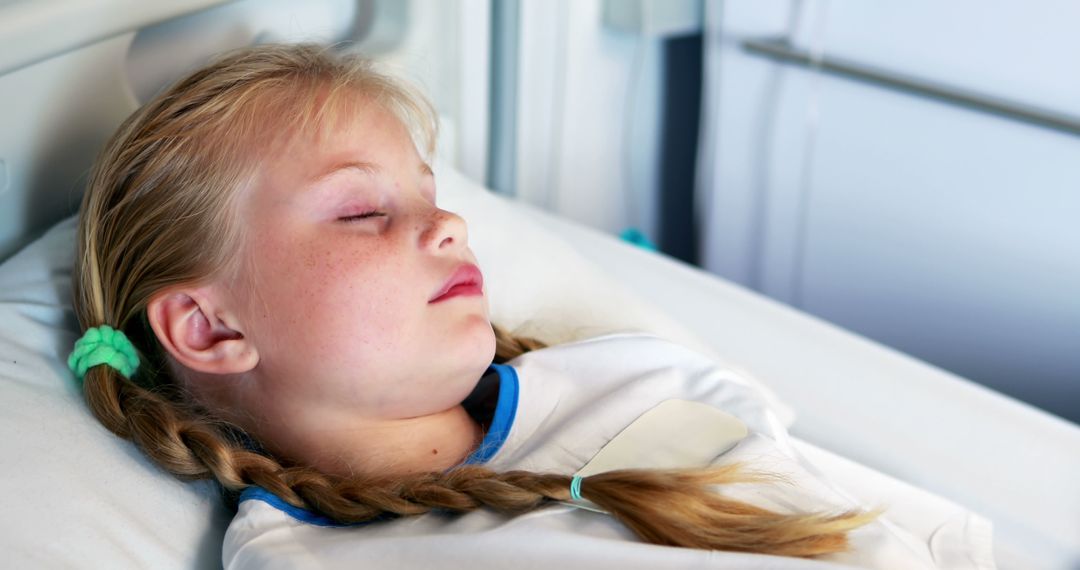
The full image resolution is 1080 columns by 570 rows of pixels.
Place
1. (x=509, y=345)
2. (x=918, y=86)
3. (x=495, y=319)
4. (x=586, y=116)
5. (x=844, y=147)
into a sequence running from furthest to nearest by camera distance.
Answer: (x=586, y=116) → (x=844, y=147) → (x=918, y=86) → (x=495, y=319) → (x=509, y=345)

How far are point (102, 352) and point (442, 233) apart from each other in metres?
0.33

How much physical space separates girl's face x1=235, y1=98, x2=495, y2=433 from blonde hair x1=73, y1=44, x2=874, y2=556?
0.04 metres

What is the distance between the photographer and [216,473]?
91 cm

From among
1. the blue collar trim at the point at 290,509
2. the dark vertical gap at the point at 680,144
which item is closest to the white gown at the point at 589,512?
the blue collar trim at the point at 290,509

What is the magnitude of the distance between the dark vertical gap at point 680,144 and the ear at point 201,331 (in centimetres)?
127

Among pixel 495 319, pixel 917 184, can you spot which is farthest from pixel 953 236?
pixel 495 319

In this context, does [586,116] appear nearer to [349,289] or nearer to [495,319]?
[495,319]

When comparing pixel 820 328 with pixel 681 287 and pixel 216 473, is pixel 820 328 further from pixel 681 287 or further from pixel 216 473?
pixel 216 473

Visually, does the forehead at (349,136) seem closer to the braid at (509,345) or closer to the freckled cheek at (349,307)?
the freckled cheek at (349,307)

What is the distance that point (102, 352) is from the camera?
38.3 inches

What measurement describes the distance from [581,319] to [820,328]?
1.08ft

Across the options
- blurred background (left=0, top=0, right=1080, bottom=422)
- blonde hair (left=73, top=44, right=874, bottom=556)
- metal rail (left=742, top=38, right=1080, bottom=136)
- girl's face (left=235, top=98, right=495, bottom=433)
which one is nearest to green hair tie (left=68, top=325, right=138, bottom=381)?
blonde hair (left=73, top=44, right=874, bottom=556)

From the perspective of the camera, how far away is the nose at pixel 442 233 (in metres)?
0.95

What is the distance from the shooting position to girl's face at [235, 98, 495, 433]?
0.93m
